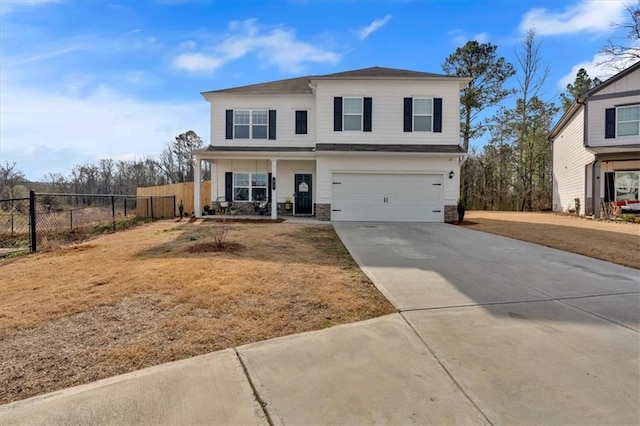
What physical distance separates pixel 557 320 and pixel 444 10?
36.7ft

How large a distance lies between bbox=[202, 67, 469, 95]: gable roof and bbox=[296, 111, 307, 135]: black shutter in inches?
40.9

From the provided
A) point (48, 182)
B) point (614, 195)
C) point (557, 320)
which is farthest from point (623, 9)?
point (48, 182)

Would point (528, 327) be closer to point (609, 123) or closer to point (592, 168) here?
point (592, 168)

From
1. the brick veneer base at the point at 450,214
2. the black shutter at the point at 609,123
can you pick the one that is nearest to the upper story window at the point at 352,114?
the brick veneer base at the point at 450,214

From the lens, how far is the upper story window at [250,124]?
1806 centimetres

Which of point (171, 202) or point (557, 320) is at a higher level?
point (171, 202)

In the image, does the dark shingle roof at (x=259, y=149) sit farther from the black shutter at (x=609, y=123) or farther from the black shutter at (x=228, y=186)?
the black shutter at (x=609, y=123)

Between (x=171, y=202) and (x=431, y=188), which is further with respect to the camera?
(x=171, y=202)

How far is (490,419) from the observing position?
2.41 m

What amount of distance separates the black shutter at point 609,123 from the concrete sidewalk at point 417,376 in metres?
18.6

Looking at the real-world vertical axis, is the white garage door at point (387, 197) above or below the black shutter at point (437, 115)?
below

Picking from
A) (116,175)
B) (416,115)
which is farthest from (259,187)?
(116,175)

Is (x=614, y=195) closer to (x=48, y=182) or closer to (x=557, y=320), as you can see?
(x=557, y=320)

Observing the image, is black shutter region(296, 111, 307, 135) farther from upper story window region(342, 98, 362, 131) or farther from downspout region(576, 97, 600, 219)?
downspout region(576, 97, 600, 219)
